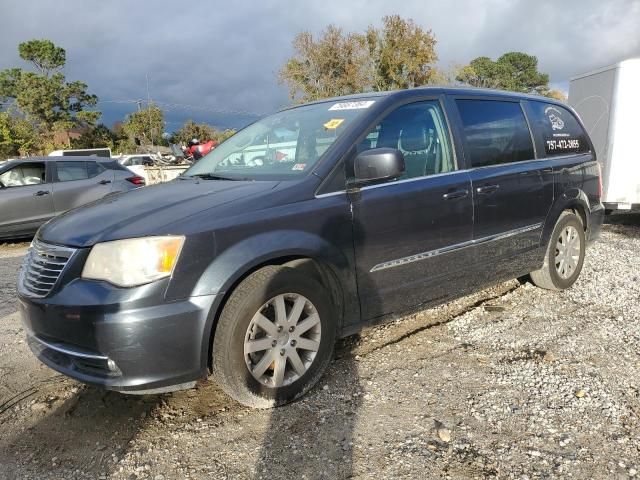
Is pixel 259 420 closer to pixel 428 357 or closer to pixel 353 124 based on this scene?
pixel 428 357

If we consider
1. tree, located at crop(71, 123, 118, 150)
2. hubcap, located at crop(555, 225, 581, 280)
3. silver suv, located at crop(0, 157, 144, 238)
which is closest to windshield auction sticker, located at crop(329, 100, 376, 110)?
hubcap, located at crop(555, 225, 581, 280)

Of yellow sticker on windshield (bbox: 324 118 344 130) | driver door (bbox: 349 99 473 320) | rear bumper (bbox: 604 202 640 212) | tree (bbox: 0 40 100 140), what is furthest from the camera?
tree (bbox: 0 40 100 140)

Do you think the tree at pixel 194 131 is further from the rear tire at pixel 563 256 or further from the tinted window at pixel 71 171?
the rear tire at pixel 563 256

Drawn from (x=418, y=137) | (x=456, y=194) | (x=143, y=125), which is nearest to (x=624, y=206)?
(x=456, y=194)

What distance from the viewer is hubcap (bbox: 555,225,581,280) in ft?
15.5

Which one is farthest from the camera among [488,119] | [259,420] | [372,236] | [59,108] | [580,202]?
[59,108]

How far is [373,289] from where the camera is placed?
320 centimetres

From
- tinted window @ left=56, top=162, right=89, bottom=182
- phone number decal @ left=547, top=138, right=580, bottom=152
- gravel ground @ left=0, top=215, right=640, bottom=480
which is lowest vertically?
gravel ground @ left=0, top=215, right=640, bottom=480

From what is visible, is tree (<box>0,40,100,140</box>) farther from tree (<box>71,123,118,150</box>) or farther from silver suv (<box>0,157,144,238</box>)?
silver suv (<box>0,157,144,238</box>)

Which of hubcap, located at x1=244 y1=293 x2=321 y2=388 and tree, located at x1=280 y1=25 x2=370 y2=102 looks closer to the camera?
hubcap, located at x1=244 y1=293 x2=321 y2=388

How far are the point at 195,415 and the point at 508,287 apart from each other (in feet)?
11.3

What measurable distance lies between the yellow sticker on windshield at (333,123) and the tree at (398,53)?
30.4m

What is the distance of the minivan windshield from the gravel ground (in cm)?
136

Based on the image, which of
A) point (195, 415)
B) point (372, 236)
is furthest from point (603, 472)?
point (195, 415)
